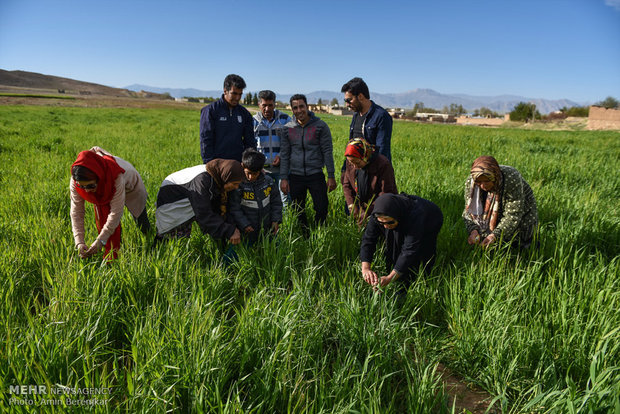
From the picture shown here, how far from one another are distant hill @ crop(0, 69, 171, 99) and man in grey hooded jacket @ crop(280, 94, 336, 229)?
149 meters

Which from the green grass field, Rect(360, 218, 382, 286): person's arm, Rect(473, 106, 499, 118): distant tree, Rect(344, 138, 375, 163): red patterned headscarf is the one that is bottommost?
the green grass field

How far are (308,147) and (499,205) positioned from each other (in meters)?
2.10

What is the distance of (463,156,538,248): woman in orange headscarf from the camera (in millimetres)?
2771

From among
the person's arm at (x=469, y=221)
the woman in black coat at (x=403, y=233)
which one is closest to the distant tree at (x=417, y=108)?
the person's arm at (x=469, y=221)

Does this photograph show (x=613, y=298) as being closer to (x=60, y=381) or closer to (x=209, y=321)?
(x=209, y=321)

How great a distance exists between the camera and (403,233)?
268cm

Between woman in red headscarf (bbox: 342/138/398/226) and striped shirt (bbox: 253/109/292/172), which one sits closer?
woman in red headscarf (bbox: 342/138/398/226)

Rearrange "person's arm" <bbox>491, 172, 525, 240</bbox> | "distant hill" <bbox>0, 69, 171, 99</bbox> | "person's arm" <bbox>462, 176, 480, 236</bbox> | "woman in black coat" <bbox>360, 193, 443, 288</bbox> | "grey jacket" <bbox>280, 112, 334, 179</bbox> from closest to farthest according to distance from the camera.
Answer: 1. "woman in black coat" <bbox>360, 193, 443, 288</bbox>
2. "person's arm" <bbox>491, 172, 525, 240</bbox>
3. "person's arm" <bbox>462, 176, 480, 236</bbox>
4. "grey jacket" <bbox>280, 112, 334, 179</bbox>
5. "distant hill" <bbox>0, 69, 171, 99</bbox>

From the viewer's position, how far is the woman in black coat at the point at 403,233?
2422mm

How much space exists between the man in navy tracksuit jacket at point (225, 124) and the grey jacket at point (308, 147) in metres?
0.58

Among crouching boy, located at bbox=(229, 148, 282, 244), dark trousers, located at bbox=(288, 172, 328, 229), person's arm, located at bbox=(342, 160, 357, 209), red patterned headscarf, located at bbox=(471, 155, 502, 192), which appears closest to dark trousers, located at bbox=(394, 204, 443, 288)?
red patterned headscarf, located at bbox=(471, 155, 502, 192)

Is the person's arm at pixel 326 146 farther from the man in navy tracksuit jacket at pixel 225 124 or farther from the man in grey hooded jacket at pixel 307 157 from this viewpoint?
the man in navy tracksuit jacket at pixel 225 124

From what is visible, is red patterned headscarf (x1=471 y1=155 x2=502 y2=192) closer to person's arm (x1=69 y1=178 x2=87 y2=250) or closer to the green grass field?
the green grass field

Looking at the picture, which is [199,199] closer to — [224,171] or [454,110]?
[224,171]
